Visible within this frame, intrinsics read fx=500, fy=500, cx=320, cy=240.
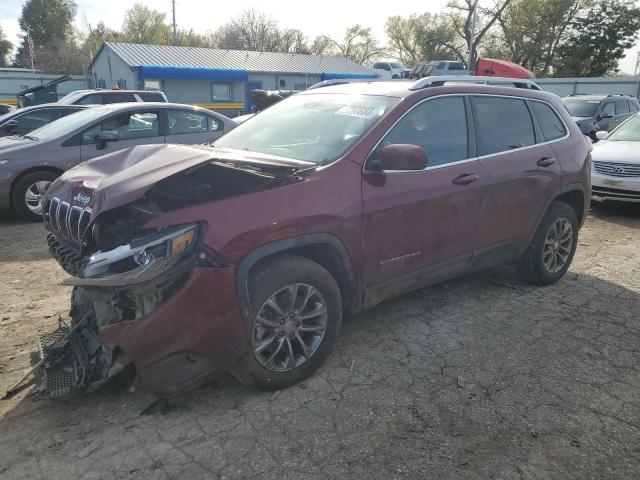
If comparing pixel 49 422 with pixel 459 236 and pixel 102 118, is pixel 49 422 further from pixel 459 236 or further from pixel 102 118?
pixel 102 118

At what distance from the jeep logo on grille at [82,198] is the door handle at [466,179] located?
8.21ft

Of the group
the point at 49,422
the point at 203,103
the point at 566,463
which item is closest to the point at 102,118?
the point at 49,422

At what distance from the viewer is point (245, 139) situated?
3.92 metres

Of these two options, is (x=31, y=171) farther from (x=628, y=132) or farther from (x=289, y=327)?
(x=628, y=132)

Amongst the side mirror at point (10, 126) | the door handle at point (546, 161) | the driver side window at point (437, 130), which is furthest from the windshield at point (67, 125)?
the door handle at point (546, 161)

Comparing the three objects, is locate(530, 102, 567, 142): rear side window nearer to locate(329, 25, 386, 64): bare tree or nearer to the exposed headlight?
the exposed headlight

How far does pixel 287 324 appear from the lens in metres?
2.95

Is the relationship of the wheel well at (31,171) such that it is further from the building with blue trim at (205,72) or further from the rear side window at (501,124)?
A: the building with blue trim at (205,72)

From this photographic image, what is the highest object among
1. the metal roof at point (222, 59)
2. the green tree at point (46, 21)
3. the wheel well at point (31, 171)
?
the green tree at point (46, 21)

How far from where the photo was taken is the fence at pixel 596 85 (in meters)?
23.8

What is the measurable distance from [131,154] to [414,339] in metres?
2.40

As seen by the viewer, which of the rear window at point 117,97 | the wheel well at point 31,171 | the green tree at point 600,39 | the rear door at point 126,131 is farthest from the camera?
the green tree at point 600,39

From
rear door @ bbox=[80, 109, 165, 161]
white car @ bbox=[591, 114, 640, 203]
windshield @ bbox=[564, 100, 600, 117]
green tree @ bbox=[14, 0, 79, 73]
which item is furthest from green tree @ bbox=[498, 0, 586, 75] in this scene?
green tree @ bbox=[14, 0, 79, 73]

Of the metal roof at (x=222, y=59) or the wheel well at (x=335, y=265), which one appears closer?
the wheel well at (x=335, y=265)
